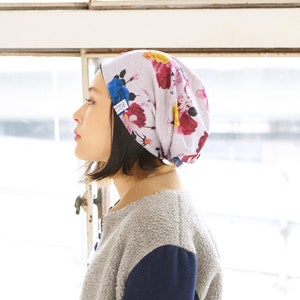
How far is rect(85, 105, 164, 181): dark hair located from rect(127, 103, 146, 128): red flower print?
3cm

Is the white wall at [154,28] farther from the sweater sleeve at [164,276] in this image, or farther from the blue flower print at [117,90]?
the sweater sleeve at [164,276]

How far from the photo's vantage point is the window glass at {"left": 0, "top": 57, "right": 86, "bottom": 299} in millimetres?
1514

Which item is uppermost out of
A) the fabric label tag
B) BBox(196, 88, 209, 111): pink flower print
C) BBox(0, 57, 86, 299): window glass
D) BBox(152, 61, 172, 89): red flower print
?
BBox(152, 61, 172, 89): red flower print

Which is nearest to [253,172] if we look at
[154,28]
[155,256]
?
[154,28]

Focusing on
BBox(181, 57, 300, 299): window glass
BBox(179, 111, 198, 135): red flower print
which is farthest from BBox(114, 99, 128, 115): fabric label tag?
BBox(181, 57, 300, 299): window glass

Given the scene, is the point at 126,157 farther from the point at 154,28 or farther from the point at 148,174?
the point at 154,28

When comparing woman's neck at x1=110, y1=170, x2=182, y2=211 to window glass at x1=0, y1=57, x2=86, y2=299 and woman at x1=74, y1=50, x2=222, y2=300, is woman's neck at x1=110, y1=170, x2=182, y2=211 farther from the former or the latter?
window glass at x1=0, y1=57, x2=86, y2=299

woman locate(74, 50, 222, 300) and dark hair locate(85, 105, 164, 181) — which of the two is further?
dark hair locate(85, 105, 164, 181)

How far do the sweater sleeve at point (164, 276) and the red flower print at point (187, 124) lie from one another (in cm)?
23

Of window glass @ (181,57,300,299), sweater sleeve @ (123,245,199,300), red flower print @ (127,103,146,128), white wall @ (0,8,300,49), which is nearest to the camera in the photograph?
sweater sleeve @ (123,245,199,300)

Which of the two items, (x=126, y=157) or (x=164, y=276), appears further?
(x=126, y=157)

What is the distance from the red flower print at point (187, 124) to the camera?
84cm

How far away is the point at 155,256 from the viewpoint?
754mm

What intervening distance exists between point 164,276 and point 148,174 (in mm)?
226
